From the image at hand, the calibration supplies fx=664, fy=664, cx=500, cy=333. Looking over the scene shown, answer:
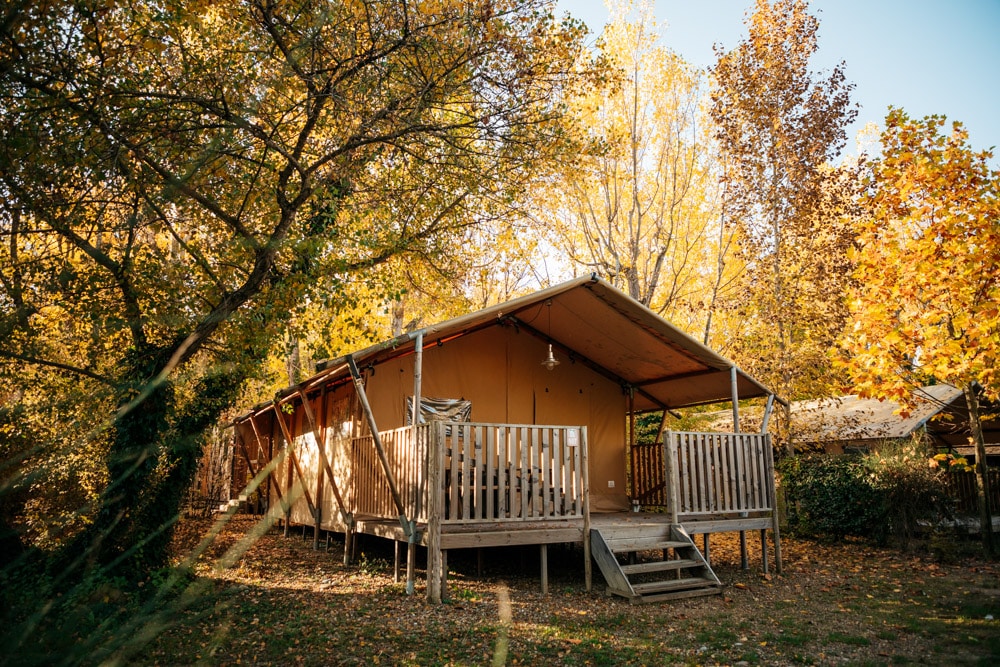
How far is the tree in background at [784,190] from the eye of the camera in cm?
1371

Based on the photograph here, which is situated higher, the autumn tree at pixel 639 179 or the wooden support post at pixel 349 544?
the autumn tree at pixel 639 179

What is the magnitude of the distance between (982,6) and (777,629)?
6.23 meters

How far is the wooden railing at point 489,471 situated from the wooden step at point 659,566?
92cm

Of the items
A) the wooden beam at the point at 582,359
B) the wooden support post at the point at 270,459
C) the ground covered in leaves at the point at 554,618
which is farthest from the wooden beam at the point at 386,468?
the wooden support post at the point at 270,459

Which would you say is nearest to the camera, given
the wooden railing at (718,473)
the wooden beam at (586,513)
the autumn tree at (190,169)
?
the autumn tree at (190,169)

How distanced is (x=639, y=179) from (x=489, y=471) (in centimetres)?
998

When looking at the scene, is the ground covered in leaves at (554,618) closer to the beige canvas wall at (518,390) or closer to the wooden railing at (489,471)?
the wooden railing at (489,471)

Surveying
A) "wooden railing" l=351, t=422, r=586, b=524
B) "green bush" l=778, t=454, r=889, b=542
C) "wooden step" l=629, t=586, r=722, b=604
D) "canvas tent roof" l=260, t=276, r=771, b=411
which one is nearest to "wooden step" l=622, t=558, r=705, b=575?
"wooden step" l=629, t=586, r=722, b=604

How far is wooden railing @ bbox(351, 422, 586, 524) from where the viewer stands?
7387 mm

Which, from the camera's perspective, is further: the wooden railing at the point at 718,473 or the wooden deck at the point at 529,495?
the wooden railing at the point at 718,473

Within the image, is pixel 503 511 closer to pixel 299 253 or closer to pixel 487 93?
pixel 299 253

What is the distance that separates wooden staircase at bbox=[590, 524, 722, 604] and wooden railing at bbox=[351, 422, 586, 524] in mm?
542

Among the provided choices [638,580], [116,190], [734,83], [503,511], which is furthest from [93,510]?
[734,83]

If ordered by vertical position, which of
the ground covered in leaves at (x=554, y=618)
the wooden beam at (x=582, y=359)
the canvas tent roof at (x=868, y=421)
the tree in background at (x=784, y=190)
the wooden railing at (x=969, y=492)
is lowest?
the ground covered in leaves at (x=554, y=618)
